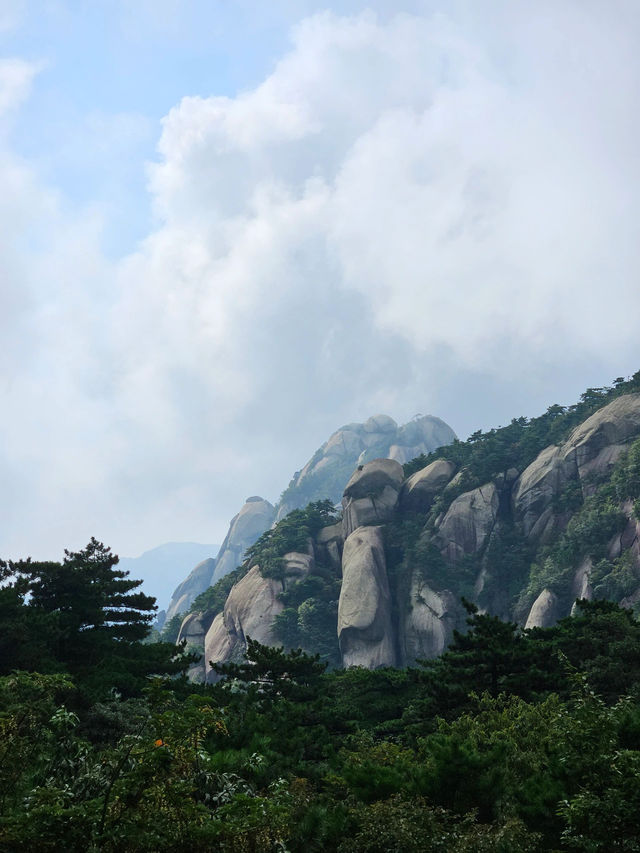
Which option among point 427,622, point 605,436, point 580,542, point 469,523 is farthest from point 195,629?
point 605,436

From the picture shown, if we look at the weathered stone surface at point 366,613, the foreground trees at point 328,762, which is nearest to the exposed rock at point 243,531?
the weathered stone surface at point 366,613

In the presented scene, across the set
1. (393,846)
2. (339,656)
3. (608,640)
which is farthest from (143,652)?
(339,656)

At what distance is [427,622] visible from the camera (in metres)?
57.2

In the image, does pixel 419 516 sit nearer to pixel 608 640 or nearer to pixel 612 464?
pixel 612 464

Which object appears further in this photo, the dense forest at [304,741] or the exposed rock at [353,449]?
the exposed rock at [353,449]

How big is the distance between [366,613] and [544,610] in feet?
46.6

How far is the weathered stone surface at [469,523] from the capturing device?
60.6m

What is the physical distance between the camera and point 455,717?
22062 millimetres

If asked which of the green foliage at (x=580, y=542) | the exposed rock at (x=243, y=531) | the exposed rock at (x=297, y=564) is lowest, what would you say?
the green foliage at (x=580, y=542)

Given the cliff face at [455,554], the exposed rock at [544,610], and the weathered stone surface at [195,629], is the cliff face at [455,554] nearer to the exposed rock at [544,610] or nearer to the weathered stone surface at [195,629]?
the exposed rock at [544,610]

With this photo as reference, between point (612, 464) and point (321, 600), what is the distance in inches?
1090

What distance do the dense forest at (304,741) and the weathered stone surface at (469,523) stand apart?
107 ft

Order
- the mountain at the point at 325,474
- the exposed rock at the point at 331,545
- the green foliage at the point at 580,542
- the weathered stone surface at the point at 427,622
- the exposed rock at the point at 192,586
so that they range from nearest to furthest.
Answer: the green foliage at the point at 580,542 < the weathered stone surface at the point at 427,622 < the exposed rock at the point at 331,545 < the exposed rock at the point at 192,586 < the mountain at the point at 325,474

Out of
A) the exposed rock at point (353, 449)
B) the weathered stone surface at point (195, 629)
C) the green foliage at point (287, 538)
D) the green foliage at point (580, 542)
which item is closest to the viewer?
the green foliage at point (580, 542)
